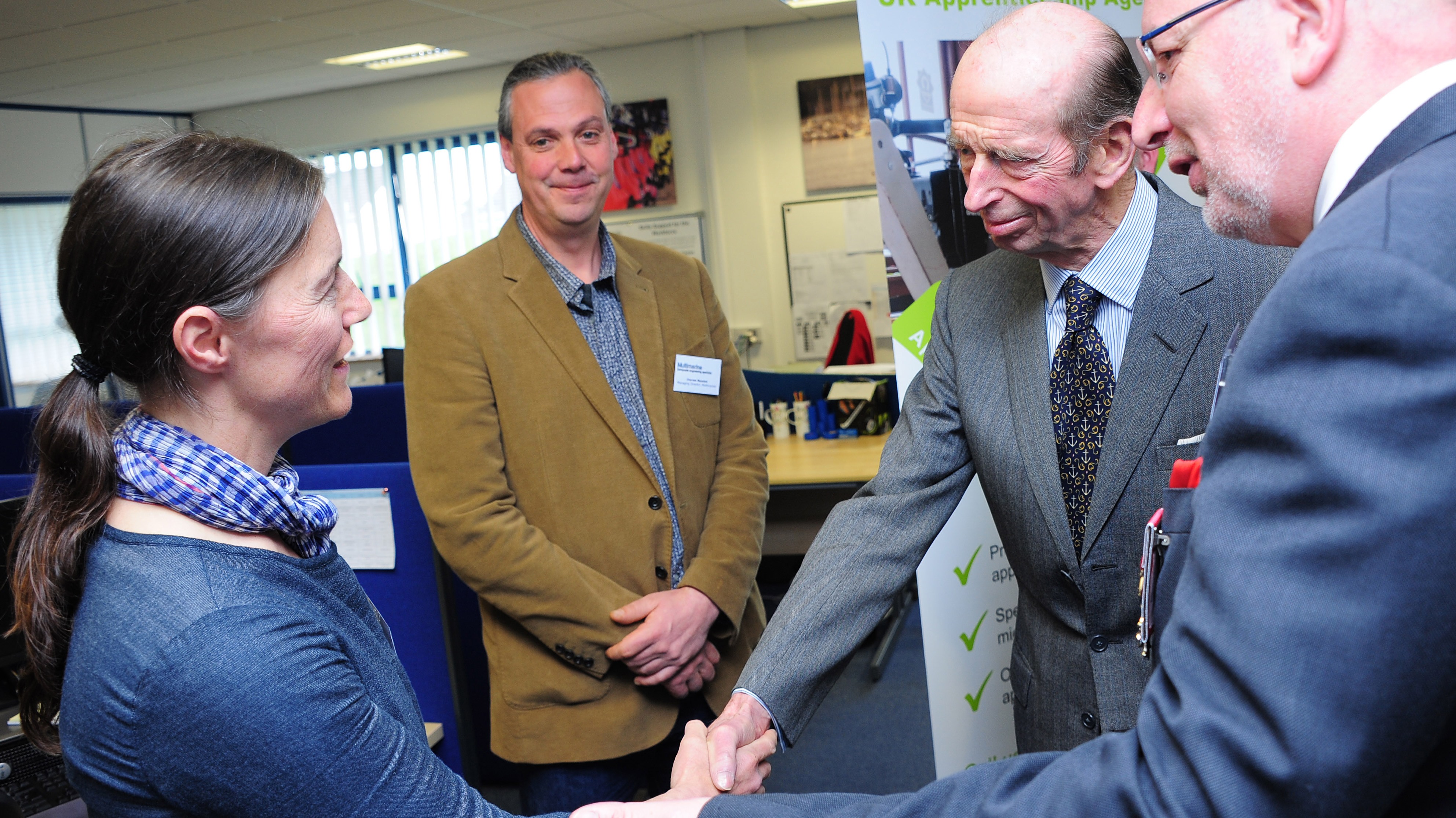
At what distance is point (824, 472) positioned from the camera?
3.72 metres

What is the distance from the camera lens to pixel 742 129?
24.2 feet

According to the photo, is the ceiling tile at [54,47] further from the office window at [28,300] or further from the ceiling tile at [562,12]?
the ceiling tile at [562,12]

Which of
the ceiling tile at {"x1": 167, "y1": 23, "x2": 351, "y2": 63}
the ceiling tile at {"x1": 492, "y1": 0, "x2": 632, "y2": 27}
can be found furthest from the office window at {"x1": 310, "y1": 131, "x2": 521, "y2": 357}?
the ceiling tile at {"x1": 492, "y1": 0, "x2": 632, "y2": 27}

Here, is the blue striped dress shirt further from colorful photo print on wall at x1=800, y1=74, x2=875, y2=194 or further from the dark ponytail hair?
colorful photo print on wall at x1=800, y1=74, x2=875, y2=194

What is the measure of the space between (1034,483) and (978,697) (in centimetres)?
98

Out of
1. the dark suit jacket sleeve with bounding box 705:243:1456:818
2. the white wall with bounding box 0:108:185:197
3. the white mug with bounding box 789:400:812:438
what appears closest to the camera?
the dark suit jacket sleeve with bounding box 705:243:1456:818

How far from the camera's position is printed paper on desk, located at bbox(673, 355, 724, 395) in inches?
78.7

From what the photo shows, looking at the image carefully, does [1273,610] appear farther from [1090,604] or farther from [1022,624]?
[1022,624]

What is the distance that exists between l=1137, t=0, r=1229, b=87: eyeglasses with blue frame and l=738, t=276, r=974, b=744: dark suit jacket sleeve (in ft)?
1.97

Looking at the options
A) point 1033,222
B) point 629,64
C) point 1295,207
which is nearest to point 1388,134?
Answer: point 1295,207

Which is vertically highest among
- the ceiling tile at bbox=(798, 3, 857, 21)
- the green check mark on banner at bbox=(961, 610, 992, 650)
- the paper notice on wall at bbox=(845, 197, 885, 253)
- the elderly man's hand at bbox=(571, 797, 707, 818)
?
the ceiling tile at bbox=(798, 3, 857, 21)

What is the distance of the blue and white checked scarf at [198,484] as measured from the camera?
937mm

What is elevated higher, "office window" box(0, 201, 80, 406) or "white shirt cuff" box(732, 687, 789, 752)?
"office window" box(0, 201, 80, 406)

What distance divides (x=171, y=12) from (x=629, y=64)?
3084 millimetres
